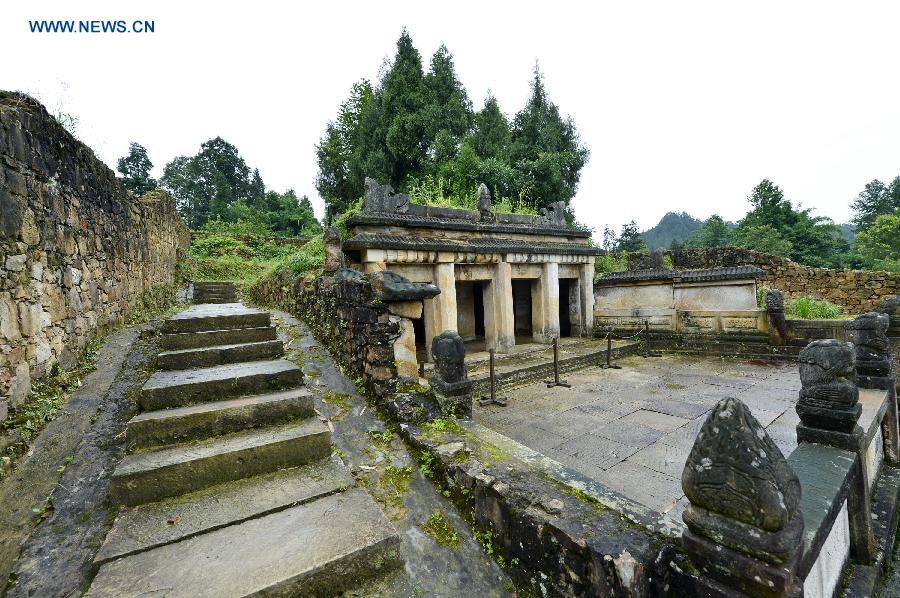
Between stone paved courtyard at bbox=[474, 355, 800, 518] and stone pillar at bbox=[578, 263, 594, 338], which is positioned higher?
stone pillar at bbox=[578, 263, 594, 338]

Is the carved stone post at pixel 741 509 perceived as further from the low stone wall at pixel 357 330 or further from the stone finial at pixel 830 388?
the low stone wall at pixel 357 330

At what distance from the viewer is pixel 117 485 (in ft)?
7.41

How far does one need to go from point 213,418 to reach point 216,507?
2.47 ft

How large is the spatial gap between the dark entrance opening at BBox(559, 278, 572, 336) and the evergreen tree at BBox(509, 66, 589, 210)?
5539mm

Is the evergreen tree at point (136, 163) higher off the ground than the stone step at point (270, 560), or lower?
higher

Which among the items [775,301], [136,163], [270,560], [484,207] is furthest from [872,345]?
[136,163]

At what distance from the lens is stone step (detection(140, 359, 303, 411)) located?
9.69ft

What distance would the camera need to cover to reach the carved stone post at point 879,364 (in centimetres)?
379

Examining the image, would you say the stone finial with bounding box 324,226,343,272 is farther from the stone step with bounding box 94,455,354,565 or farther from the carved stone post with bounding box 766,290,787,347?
the carved stone post with bounding box 766,290,787,347

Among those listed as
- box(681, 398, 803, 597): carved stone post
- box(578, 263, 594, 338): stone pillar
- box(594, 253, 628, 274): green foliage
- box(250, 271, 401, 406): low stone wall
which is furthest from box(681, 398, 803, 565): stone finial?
box(594, 253, 628, 274): green foliage

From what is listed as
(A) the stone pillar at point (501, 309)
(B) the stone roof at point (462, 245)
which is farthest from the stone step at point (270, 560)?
(A) the stone pillar at point (501, 309)

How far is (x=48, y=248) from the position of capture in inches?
147

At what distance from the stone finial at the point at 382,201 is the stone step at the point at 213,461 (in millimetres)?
6184

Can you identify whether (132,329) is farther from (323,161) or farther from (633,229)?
(633,229)
